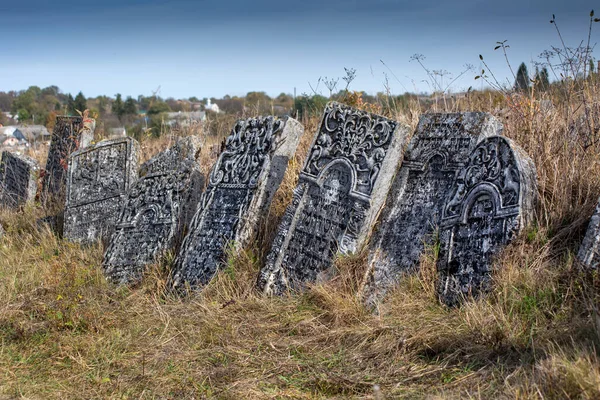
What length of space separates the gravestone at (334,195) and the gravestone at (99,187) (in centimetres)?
256

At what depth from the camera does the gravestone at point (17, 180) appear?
29.8ft

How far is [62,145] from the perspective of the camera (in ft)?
31.1

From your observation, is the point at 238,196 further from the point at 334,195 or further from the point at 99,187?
the point at 99,187

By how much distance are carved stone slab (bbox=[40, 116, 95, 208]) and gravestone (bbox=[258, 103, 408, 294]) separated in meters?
4.93

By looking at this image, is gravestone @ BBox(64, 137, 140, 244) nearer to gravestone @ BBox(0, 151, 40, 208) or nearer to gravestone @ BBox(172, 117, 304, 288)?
gravestone @ BBox(172, 117, 304, 288)

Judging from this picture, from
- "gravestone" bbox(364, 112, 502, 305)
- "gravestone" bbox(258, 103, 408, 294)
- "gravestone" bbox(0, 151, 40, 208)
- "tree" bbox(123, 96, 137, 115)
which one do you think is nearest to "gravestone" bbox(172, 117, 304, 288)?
"gravestone" bbox(258, 103, 408, 294)

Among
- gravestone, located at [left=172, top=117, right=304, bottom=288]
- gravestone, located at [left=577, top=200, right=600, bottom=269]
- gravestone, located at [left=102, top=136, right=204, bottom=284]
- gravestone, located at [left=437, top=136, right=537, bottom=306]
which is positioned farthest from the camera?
gravestone, located at [left=102, top=136, right=204, bottom=284]

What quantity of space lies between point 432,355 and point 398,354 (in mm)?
218

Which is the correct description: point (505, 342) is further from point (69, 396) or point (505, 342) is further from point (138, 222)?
point (138, 222)

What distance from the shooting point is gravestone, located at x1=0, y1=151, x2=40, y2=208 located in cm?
909

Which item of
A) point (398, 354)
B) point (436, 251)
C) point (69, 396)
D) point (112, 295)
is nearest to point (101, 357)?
point (69, 396)

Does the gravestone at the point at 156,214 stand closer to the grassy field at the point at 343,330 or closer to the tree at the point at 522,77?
the grassy field at the point at 343,330

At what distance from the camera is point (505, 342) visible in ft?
12.0

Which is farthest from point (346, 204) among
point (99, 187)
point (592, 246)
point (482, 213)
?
point (99, 187)
